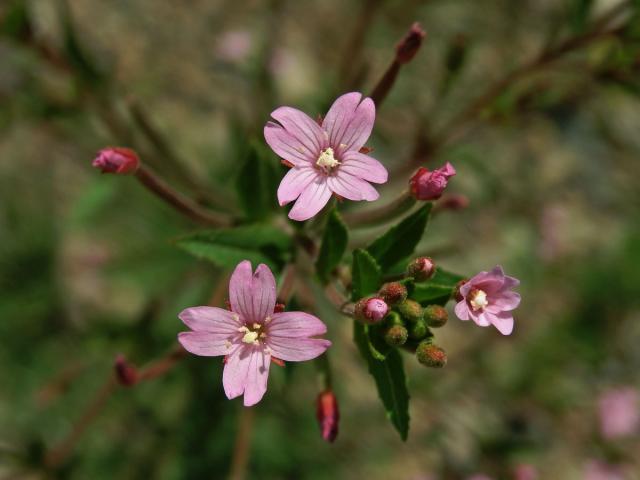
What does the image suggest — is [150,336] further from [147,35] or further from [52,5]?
[52,5]

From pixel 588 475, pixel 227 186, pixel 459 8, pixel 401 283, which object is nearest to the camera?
pixel 401 283

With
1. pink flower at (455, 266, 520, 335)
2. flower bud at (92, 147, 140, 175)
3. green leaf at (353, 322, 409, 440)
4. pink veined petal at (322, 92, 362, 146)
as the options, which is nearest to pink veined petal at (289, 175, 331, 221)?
pink veined petal at (322, 92, 362, 146)

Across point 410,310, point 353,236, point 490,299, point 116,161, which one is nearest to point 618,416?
point 353,236

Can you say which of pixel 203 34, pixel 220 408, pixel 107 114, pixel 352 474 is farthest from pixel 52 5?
pixel 352 474

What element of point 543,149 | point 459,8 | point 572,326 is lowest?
point 572,326

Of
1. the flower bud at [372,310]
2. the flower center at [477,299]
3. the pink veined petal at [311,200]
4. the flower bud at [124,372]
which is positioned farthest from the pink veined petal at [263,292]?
the flower bud at [124,372]

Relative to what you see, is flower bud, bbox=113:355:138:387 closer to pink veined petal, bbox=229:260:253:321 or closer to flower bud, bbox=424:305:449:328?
pink veined petal, bbox=229:260:253:321

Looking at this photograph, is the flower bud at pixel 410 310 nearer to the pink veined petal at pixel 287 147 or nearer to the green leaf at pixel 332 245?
the green leaf at pixel 332 245
